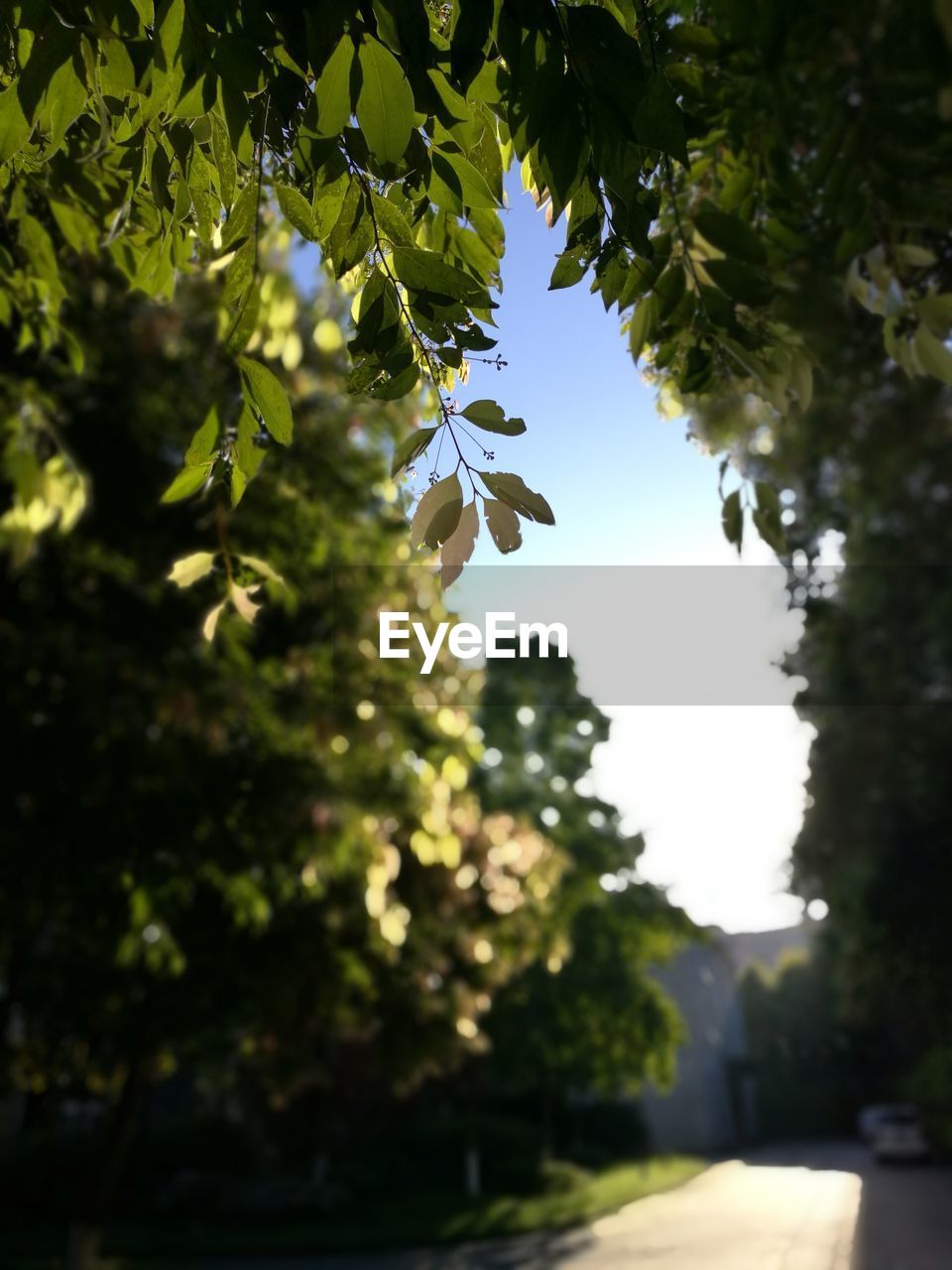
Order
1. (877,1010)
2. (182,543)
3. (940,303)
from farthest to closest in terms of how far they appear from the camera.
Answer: (877,1010), (182,543), (940,303)

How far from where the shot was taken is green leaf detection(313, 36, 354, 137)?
1.44 meters

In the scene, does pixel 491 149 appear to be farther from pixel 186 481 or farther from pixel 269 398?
pixel 186 481

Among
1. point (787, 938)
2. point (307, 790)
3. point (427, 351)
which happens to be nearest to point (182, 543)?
point (307, 790)

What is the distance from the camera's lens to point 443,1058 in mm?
12594

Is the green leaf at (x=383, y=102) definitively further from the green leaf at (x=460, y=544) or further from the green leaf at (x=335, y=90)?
the green leaf at (x=460, y=544)

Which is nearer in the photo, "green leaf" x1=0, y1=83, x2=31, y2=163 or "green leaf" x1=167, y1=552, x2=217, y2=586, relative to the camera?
"green leaf" x1=0, y1=83, x2=31, y2=163

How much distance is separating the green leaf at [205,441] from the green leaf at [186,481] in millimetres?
18

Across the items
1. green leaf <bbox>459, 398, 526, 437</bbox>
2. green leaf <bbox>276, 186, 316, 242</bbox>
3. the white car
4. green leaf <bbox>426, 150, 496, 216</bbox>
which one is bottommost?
the white car

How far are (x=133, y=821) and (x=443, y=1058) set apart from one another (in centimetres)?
684

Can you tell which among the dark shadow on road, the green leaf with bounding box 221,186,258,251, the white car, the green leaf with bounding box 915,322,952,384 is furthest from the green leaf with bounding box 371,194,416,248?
the white car

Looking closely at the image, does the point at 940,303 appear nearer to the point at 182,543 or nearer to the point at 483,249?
the point at 483,249

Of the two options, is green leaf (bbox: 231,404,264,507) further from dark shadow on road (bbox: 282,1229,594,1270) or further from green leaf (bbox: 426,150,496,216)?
dark shadow on road (bbox: 282,1229,594,1270)

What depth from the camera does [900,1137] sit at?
30.5 meters

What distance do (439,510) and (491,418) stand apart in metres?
0.16
